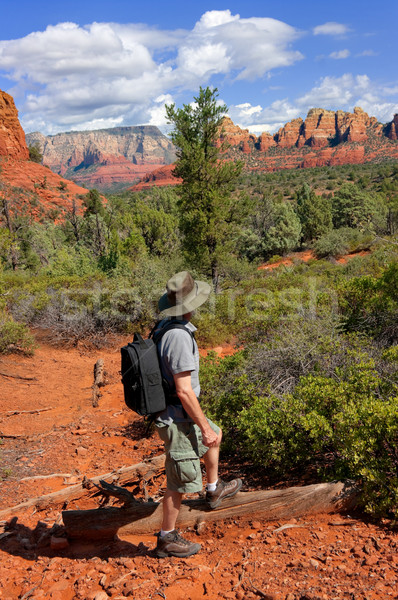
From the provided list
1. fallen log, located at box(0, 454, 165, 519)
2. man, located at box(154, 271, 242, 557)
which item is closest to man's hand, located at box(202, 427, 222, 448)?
man, located at box(154, 271, 242, 557)

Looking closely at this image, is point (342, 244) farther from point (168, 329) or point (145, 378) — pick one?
point (145, 378)

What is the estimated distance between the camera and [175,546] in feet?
8.51

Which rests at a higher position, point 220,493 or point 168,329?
point 168,329

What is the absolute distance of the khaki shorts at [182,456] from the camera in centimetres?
254

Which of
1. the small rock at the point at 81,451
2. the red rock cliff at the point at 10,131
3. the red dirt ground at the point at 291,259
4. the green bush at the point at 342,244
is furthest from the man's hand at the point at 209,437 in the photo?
the red rock cliff at the point at 10,131

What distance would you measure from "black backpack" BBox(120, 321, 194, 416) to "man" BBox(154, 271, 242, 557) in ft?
0.17

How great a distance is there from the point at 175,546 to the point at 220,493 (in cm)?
44

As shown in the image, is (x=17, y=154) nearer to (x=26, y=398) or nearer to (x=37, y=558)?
(x=26, y=398)

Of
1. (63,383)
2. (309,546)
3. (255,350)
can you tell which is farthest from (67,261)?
(309,546)

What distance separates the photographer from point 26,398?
738 cm

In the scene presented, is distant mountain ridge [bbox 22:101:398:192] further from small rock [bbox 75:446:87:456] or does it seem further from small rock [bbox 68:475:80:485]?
small rock [bbox 68:475:80:485]

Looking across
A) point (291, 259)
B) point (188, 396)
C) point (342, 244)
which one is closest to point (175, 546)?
point (188, 396)

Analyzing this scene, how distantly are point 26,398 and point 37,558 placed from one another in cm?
486

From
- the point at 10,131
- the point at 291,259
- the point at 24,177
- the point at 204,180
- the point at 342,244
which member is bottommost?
the point at 291,259
